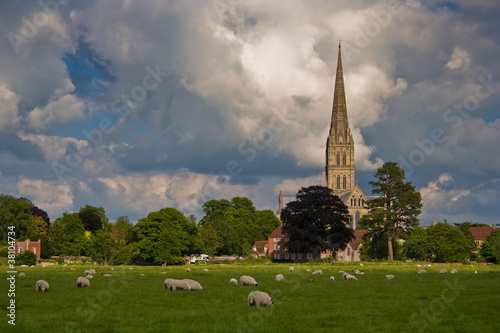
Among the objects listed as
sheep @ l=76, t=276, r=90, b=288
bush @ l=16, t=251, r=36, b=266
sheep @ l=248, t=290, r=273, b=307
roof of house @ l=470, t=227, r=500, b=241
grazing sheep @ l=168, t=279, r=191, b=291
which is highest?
roof of house @ l=470, t=227, r=500, b=241

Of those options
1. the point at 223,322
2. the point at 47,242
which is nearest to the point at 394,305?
the point at 223,322

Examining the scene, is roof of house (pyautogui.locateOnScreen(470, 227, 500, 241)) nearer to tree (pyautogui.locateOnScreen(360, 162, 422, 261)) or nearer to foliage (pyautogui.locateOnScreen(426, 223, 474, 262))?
foliage (pyautogui.locateOnScreen(426, 223, 474, 262))

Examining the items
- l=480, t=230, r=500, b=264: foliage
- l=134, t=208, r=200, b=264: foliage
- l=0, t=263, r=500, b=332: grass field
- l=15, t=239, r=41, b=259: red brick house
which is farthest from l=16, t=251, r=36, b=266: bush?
l=480, t=230, r=500, b=264: foliage

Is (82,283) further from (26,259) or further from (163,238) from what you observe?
(26,259)

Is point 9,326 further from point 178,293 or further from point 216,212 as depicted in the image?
point 216,212

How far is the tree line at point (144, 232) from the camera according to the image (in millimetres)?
83875

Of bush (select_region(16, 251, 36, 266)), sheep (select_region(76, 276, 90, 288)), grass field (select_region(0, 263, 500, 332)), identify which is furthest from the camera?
bush (select_region(16, 251, 36, 266))

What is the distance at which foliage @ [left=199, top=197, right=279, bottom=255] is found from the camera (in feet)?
430

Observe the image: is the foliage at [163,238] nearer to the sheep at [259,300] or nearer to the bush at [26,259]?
the bush at [26,259]

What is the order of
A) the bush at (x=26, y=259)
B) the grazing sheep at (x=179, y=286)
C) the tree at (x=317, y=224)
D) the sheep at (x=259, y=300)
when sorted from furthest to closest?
the tree at (x=317, y=224) < the bush at (x=26, y=259) < the grazing sheep at (x=179, y=286) < the sheep at (x=259, y=300)

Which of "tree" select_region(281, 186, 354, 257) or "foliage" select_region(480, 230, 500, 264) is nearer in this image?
"tree" select_region(281, 186, 354, 257)

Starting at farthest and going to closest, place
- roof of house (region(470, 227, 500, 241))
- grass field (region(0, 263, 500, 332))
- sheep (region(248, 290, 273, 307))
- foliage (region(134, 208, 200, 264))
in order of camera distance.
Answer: roof of house (region(470, 227, 500, 241)), foliage (region(134, 208, 200, 264)), sheep (region(248, 290, 273, 307)), grass field (region(0, 263, 500, 332))

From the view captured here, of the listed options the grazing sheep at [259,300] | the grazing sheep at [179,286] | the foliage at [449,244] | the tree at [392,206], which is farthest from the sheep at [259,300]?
the foliage at [449,244]

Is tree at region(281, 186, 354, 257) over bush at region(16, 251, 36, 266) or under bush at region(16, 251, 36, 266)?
over
